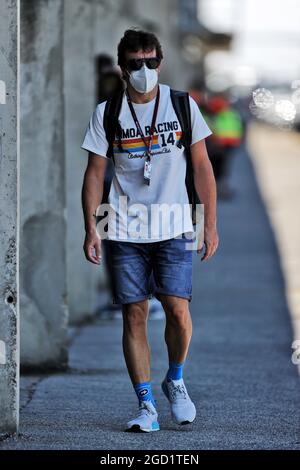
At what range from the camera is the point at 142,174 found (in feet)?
21.2

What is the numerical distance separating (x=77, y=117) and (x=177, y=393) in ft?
15.3

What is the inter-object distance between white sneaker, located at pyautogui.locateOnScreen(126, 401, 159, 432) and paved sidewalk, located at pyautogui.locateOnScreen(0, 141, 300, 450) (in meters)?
0.06

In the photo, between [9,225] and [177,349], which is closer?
[9,225]

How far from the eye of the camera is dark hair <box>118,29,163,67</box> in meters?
6.45

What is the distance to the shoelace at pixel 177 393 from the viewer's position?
6.68 m

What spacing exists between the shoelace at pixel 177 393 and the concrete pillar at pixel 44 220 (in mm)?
2079

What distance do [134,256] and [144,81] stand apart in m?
0.85

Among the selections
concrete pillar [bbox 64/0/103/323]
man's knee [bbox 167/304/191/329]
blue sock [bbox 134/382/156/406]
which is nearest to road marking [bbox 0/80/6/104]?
man's knee [bbox 167/304/191/329]

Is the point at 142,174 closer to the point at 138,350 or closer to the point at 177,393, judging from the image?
the point at 138,350

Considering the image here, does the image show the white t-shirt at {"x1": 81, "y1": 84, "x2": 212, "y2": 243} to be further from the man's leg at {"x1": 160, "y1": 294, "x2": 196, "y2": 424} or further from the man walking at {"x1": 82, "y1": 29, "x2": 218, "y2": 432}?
the man's leg at {"x1": 160, "y1": 294, "x2": 196, "y2": 424}

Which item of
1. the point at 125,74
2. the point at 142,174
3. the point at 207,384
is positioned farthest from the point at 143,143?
the point at 207,384

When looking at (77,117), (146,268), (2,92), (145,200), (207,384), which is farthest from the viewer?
(77,117)

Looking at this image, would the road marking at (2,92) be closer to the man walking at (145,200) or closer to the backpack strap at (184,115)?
the man walking at (145,200)
